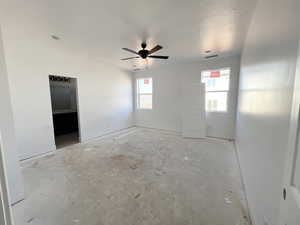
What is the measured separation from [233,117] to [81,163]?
4584mm

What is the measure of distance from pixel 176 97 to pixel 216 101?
1463 millimetres

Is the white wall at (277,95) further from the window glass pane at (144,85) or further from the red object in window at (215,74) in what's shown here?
the window glass pane at (144,85)

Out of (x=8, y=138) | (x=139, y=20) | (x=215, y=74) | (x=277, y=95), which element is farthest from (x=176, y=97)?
(x=8, y=138)

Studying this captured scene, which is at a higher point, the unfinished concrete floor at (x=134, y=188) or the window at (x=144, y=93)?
the window at (x=144, y=93)

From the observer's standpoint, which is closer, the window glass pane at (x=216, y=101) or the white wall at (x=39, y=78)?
the white wall at (x=39, y=78)

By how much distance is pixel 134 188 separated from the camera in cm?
209

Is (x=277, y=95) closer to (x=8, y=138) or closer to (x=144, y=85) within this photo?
(x=8, y=138)

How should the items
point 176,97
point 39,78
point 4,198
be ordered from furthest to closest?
point 176,97 → point 39,78 → point 4,198

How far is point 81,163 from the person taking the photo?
2.90 m

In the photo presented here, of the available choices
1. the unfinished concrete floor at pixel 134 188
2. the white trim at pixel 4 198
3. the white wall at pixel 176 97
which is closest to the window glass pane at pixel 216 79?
the white wall at pixel 176 97

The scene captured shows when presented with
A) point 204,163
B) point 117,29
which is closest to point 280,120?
point 204,163

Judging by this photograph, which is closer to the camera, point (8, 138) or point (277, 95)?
point (277, 95)

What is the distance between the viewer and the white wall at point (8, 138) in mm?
1638

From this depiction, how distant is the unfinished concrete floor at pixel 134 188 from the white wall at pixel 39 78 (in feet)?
2.32
